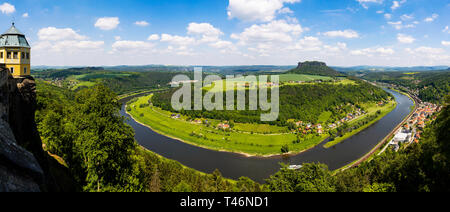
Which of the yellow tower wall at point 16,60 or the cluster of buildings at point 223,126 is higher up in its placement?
the yellow tower wall at point 16,60

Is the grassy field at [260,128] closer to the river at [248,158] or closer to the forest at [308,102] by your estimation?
the forest at [308,102]

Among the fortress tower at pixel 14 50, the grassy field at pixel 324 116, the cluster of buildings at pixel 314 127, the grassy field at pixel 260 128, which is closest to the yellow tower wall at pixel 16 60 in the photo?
the fortress tower at pixel 14 50

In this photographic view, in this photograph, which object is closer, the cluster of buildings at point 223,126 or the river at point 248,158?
the river at point 248,158

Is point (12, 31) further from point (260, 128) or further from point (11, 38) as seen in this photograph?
point (260, 128)

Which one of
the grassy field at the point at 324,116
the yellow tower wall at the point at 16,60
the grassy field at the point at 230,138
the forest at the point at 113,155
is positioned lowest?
the grassy field at the point at 230,138

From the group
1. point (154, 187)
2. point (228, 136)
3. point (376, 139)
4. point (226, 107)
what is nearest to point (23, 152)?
point (154, 187)

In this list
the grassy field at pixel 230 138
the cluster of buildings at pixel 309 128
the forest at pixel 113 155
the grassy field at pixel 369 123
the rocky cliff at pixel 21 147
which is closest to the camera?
the rocky cliff at pixel 21 147
